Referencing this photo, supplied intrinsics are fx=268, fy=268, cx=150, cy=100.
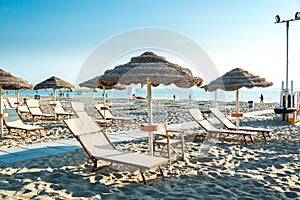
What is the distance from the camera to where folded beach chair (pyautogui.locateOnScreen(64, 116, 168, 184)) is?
3697mm

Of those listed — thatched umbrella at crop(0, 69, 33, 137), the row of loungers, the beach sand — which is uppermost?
thatched umbrella at crop(0, 69, 33, 137)

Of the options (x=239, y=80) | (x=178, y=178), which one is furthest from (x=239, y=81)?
(x=178, y=178)

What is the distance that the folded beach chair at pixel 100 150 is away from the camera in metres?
3.70

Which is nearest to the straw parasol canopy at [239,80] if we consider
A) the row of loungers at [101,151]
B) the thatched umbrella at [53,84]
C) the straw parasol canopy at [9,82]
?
the row of loungers at [101,151]

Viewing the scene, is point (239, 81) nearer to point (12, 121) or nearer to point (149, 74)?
point (149, 74)

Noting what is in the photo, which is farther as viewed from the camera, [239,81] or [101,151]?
[239,81]

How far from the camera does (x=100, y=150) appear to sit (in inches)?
176

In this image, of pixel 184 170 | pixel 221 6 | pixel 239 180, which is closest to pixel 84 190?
pixel 184 170

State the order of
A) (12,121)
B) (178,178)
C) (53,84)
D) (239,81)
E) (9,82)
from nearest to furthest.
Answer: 1. (178,178)
2. (239,81)
3. (9,82)
4. (12,121)
5. (53,84)

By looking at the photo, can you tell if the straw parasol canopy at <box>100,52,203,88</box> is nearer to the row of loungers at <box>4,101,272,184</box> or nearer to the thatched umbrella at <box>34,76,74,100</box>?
the row of loungers at <box>4,101,272,184</box>

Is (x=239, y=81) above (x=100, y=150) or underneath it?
above

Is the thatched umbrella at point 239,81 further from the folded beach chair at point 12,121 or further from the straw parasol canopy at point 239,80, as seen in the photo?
the folded beach chair at point 12,121

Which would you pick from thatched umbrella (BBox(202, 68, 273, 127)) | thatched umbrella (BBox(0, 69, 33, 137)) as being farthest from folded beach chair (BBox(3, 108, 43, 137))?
thatched umbrella (BBox(202, 68, 273, 127))

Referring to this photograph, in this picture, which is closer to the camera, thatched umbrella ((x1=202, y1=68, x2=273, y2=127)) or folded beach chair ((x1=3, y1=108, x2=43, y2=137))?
thatched umbrella ((x1=202, y1=68, x2=273, y2=127))
